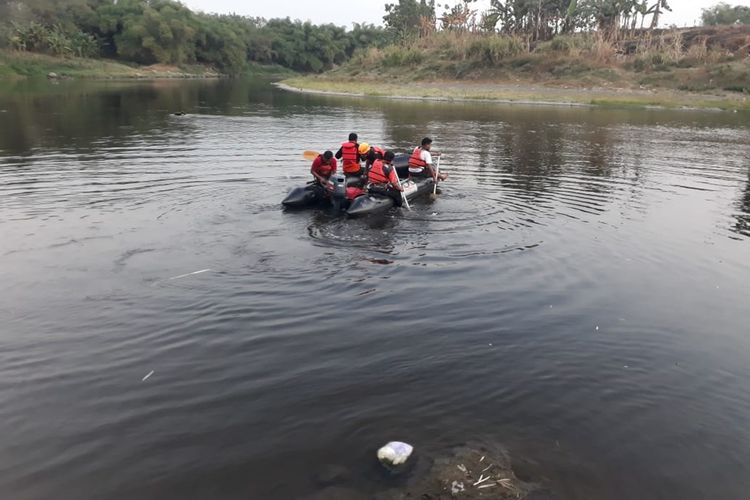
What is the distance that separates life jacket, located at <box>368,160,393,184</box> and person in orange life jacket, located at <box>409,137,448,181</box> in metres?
2.57

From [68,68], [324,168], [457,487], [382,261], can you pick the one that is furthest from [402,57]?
[457,487]

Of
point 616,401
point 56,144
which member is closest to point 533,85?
point 56,144

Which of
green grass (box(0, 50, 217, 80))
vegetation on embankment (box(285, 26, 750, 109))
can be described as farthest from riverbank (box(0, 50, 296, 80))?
vegetation on embankment (box(285, 26, 750, 109))

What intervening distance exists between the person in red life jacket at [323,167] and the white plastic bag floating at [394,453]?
1074 cm

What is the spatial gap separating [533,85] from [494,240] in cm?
5740

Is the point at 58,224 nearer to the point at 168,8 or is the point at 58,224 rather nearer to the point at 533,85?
the point at 533,85

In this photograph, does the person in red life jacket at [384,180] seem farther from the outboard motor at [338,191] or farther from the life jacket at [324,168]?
the life jacket at [324,168]

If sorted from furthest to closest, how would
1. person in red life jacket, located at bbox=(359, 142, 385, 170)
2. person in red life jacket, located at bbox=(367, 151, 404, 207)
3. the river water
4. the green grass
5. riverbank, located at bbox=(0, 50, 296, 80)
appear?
riverbank, located at bbox=(0, 50, 296, 80) → the green grass → person in red life jacket, located at bbox=(359, 142, 385, 170) → person in red life jacket, located at bbox=(367, 151, 404, 207) → the river water

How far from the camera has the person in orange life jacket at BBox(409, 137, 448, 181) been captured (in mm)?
18516

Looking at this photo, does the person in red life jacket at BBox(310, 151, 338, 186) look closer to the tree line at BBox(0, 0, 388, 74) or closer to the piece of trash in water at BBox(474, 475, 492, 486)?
the piece of trash in water at BBox(474, 475, 492, 486)

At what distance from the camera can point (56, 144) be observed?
2597cm

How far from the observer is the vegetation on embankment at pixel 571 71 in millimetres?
56781

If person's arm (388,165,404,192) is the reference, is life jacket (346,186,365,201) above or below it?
below

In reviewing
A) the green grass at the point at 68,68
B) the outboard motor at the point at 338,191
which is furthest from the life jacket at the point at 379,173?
the green grass at the point at 68,68
